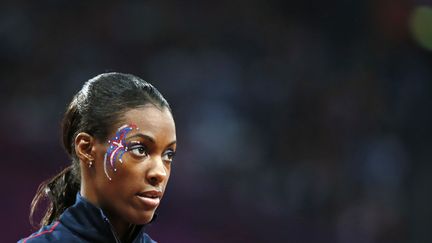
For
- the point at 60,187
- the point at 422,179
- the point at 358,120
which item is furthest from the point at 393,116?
the point at 60,187

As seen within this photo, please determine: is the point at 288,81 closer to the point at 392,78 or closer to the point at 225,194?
the point at 392,78

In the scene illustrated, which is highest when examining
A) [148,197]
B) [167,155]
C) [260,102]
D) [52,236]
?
[260,102]

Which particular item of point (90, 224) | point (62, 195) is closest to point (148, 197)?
point (90, 224)

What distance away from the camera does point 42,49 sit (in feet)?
18.9

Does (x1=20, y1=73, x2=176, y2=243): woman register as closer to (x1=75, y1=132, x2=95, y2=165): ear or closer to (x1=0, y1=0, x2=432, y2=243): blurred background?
(x1=75, y1=132, x2=95, y2=165): ear

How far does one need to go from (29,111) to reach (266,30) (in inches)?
89.8

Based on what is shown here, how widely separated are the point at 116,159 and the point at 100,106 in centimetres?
14

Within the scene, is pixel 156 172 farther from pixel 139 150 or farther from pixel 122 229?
pixel 122 229

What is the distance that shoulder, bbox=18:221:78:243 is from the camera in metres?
1.79

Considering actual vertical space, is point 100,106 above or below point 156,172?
above

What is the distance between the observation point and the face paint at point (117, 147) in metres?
1.78

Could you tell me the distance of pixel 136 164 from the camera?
5.84 feet

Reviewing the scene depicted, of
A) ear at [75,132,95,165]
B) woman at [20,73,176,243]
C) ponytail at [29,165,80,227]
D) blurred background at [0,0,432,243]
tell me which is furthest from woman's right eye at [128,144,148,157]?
blurred background at [0,0,432,243]

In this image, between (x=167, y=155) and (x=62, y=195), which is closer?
(x=167, y=155)
